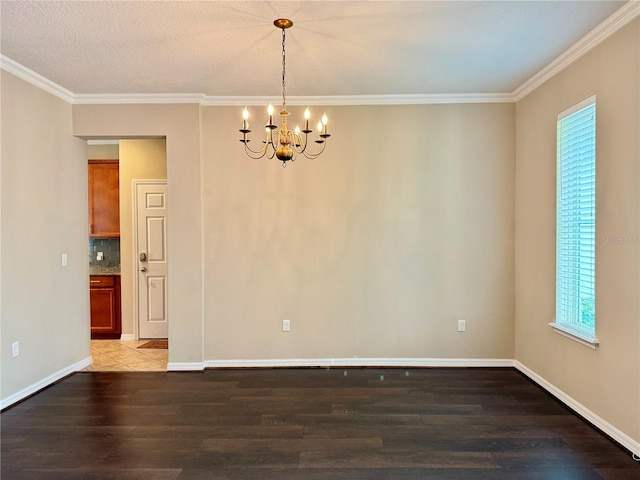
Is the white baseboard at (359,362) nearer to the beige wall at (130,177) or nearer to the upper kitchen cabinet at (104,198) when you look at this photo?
the beige wall at (130,177)

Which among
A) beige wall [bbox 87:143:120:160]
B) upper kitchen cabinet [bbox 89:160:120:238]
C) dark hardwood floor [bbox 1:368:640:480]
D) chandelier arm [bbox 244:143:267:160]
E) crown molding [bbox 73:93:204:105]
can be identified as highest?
crown molding [bbox 73:93:204:105]

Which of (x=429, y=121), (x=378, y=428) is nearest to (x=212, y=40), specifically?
(x=429, y=121)

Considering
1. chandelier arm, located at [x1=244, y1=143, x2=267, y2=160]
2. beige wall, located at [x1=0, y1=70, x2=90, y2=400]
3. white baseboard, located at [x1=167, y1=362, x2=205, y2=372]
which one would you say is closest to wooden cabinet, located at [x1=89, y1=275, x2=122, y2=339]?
beige wall, located at [x1=0, y1=70, x2=90, y2=400]

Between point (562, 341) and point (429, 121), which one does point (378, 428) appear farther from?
point (429, 121)

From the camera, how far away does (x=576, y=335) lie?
301 centimetres

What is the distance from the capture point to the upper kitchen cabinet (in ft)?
17.7

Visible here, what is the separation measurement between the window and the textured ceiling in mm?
661

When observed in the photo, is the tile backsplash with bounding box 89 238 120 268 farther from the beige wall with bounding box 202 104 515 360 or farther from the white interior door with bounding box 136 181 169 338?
the beige wall with bounding box 202 104 515 360

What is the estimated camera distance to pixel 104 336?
17.7 feet

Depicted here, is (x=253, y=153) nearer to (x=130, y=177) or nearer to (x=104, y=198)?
(x=130, y=177)

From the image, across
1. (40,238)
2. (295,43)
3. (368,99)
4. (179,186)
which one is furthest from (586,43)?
(40,238)

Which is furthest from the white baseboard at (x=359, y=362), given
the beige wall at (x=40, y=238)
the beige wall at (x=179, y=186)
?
the beige wall at (x=40, y=238)

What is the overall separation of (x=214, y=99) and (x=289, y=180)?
1139 millimetres

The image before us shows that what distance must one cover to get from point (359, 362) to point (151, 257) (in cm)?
312
